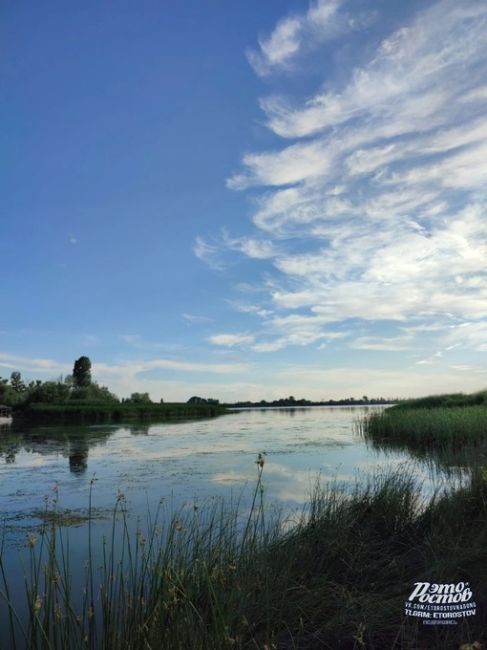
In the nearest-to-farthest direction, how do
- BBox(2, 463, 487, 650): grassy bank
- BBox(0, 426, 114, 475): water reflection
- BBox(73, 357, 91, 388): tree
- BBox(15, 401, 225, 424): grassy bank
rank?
BBox(2, 463, 487, 650): grassy bank → BBox(0, 426, 114, 475): water reflection → BBox(15, 401, 225, 424): grassy bank → BBox(73, 357, 91, 388): tree

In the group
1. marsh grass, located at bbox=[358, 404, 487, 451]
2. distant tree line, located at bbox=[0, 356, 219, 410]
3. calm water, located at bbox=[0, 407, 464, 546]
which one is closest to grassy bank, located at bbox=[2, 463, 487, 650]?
calm water, located at bbox=[0, 407, 464, 546]

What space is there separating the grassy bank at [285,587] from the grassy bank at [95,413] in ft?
130

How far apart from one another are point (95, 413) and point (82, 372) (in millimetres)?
31186

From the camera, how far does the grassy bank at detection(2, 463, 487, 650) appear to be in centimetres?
322

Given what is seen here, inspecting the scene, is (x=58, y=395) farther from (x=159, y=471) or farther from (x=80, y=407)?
(x=159, y=471)

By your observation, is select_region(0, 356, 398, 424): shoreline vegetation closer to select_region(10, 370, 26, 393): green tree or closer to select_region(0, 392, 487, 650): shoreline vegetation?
select_region(10, 370, 26, 393): green tree

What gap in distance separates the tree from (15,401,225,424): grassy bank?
768 inches

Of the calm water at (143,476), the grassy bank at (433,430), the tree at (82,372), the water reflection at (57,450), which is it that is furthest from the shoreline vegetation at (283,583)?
the tree at (82,372)

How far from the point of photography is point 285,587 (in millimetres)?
4098

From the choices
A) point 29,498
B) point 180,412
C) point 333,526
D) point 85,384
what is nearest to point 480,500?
point 333,526

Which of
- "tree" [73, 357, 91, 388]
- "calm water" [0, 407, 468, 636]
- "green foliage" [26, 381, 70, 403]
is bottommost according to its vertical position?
"calm water" [0, 407, 468, 636]

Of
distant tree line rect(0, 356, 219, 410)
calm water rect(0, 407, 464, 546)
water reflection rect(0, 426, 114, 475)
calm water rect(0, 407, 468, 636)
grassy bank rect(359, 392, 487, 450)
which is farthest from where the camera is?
distant tree line rect(0, 356, 219, 410)

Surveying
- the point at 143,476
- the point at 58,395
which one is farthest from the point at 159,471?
the point at 58,395

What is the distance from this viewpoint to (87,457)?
16641 mm
